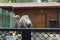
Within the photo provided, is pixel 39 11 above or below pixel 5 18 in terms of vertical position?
above

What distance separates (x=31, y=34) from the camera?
1.16m

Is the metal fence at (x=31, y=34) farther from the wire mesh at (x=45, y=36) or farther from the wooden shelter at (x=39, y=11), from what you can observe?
the wooden shelter at (x=39, y=11)

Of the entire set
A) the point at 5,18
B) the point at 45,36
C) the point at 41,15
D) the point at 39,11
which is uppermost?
the point at 45,36

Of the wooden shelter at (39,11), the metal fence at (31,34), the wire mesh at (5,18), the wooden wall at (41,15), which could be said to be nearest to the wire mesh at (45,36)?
the metal fence at (31,34)

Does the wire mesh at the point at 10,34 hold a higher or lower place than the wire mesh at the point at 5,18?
higher

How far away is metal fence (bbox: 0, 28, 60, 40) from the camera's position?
3.70 ft

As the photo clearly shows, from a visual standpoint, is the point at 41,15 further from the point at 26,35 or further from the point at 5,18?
the point at 26,35

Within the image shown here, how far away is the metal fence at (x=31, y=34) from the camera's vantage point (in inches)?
44.4

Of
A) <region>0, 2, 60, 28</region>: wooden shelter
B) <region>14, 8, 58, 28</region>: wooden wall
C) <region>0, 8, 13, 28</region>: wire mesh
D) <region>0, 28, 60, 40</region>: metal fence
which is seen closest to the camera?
<region>0, 28, 60, 40</region>: metal fence

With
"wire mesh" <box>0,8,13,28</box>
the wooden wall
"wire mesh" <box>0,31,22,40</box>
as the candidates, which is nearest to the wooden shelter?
the wooden wall

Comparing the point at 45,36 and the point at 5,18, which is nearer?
the point at 45,36

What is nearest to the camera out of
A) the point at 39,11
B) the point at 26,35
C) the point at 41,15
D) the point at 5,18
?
the point at 26,35

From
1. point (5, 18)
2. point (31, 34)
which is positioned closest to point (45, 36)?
point (31, 34)

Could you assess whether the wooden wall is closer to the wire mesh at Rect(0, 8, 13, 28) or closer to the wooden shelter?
the wooden shelter
